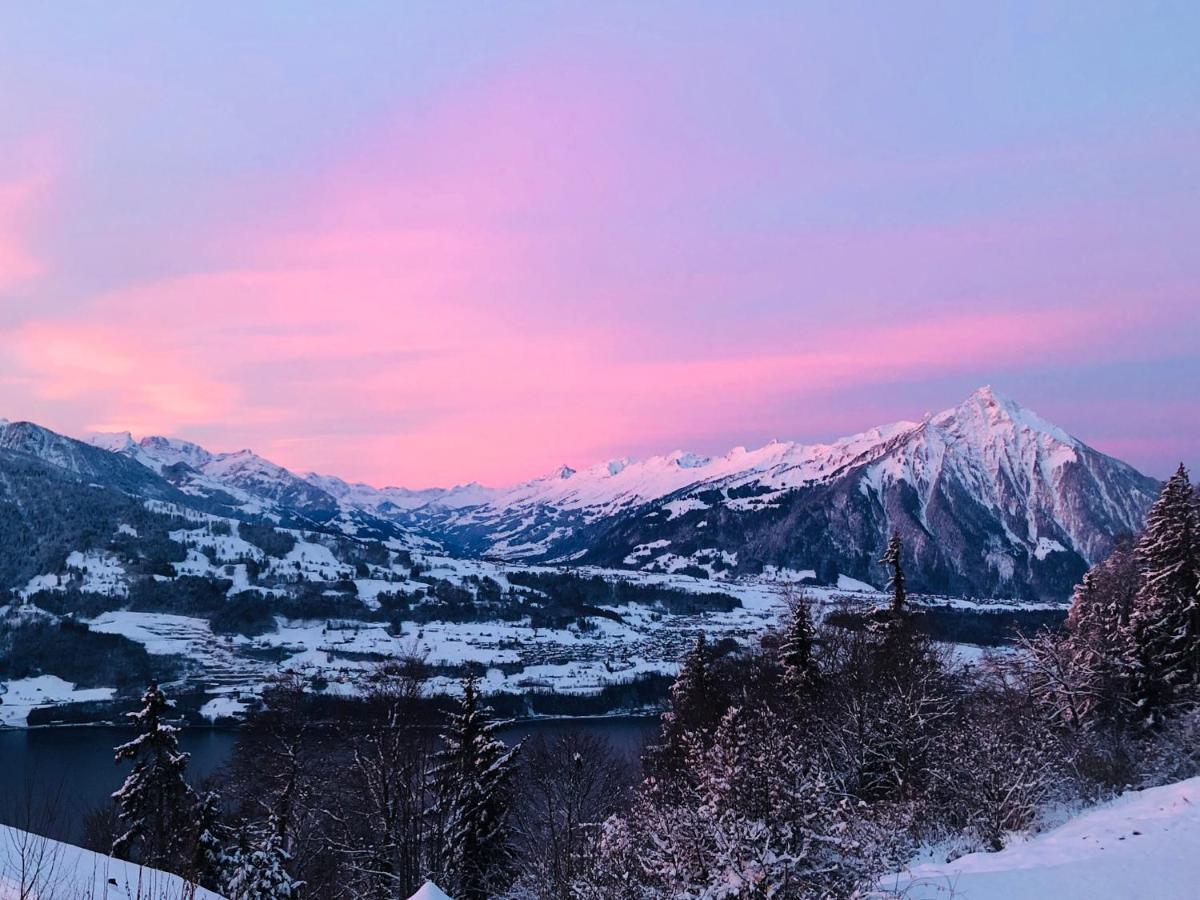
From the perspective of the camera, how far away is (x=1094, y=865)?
38.2 feet

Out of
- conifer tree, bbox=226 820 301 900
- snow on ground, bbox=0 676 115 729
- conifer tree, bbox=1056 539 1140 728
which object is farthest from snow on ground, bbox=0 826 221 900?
snow on ground, bbox=0 676 115 729

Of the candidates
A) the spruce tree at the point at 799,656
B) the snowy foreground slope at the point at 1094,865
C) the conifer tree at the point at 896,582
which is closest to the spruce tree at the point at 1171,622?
the conifer tree at the point at 896,582

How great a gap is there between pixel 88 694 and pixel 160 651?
1974 centimetres

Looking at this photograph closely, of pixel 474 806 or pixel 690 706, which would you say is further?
pixel 690 706

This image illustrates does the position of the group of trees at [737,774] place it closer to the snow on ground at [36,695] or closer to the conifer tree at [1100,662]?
the conifer tree at [1100,662]

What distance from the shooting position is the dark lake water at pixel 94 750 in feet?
234

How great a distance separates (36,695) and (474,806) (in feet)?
504

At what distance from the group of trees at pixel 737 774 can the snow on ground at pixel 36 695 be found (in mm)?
123862

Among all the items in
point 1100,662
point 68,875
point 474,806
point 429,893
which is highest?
point 68,875

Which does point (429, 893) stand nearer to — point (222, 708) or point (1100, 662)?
point (1100, 662)

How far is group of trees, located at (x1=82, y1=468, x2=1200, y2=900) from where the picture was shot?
12.6m

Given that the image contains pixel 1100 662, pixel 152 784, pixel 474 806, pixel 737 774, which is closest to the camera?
pixel 737 774

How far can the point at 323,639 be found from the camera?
187m

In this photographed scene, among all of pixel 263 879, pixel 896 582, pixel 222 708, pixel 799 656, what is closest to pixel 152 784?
pixel 263 879
